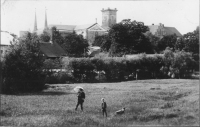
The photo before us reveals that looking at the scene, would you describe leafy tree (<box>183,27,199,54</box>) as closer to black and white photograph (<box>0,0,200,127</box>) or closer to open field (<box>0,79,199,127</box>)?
black and white photograph (<box>0,0,200,127</box>)

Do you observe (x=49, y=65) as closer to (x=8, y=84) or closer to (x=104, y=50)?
(x=8, y=84)

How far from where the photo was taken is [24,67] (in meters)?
28.7

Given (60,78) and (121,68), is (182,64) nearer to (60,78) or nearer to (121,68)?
(121,68)

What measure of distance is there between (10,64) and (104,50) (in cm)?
4712

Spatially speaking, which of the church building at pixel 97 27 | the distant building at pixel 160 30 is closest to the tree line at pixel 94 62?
the church building at pixel 97 27

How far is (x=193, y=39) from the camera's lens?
7112 cm

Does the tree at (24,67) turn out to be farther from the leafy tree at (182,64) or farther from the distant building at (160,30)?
the distant building at (160,30)

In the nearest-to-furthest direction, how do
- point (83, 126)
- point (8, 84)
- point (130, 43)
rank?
point (83, 126), point (8, 84), point (130, 43)

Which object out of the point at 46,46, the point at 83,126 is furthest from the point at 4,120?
the point at 46,46

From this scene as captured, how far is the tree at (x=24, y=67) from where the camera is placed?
2786 centimetres

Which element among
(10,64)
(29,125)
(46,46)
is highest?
(46,46)

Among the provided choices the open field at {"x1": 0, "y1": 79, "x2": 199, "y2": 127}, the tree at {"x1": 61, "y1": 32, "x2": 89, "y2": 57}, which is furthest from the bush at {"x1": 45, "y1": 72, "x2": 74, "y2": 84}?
the tree at {"x1": 61, "y1": 32, "x2": 89, "y2": 57}

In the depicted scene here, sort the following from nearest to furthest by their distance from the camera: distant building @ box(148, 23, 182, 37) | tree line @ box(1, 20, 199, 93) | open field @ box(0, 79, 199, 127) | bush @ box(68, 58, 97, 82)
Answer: open field @ box(0, 79, 199, 127), tree line @ box(1, 20, 199, 93), bush @ box(68, 58, 97, 82), distant building @ box(148, 23, 182, 37)

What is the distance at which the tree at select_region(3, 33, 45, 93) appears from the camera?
91.4 feet
